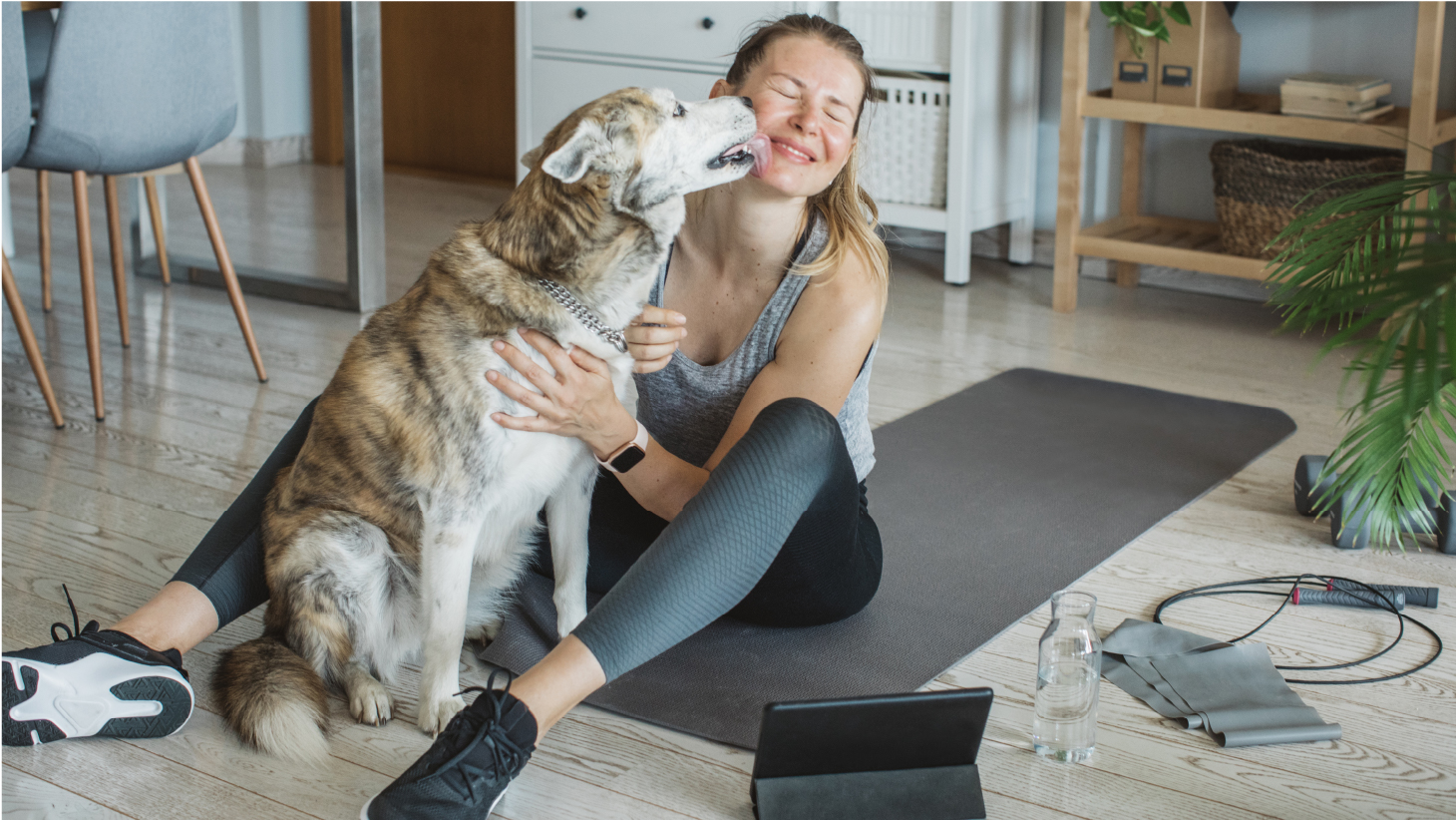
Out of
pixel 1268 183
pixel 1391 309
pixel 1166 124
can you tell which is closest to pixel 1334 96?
pixel 1268 183

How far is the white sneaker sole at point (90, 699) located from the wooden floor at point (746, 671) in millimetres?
28

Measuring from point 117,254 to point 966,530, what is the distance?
216 centimetres

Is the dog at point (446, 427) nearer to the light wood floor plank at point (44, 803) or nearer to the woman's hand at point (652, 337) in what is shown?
the woman's hand at point (652, 337)

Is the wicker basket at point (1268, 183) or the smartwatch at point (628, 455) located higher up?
the wicker basket at point (1268, 183)

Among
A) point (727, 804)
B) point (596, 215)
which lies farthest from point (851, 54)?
point (727, 804)

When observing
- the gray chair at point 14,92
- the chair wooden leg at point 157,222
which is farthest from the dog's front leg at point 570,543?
the chair wooden leg at point 157,222

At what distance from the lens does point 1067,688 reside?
1559 mm

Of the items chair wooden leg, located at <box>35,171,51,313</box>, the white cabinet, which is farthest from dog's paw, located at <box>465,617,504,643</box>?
the white cabinet

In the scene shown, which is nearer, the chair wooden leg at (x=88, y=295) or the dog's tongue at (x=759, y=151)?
the dog's tongue at (x=759, y=151)

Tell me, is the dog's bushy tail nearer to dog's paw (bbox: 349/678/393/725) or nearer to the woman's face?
dog's paw (bbox: 349/678/393/725)

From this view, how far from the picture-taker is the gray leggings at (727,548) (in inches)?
54.7

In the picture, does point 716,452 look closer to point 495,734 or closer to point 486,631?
point 486,631

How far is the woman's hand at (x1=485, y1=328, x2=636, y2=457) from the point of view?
1537 mm

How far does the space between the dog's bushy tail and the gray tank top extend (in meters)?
0.58
